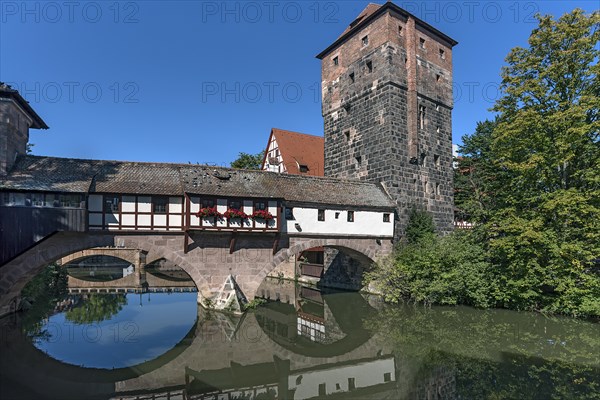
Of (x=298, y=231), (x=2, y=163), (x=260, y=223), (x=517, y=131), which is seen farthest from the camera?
(x=298, y=231)

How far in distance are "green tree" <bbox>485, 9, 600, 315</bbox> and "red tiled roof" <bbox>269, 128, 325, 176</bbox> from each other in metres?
18.8

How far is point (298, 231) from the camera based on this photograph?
2002 centimetres

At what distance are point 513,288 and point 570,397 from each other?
9913mm

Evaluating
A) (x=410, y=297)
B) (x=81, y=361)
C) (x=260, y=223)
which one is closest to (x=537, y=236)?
(x=410, y=297)

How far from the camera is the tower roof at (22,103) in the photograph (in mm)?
15789

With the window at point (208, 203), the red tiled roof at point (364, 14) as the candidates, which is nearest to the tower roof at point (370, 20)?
the red tiled roof at point (364, 14)

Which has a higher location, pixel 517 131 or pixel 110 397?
pixel 517 131

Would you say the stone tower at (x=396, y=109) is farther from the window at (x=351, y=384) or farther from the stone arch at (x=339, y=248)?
the window at (x=351, y=384)

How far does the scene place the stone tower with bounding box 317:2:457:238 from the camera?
24.0 m

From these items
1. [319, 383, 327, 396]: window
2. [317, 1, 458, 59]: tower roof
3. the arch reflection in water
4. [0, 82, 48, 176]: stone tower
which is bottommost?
the arch reflection in water

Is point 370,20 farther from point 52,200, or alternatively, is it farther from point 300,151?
point 52,200

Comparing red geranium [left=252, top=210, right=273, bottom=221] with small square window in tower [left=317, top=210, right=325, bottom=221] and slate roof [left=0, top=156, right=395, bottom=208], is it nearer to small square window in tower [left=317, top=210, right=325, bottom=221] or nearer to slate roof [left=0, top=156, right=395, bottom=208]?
slate roof [left=0, top=156, right=395, bottom=208]

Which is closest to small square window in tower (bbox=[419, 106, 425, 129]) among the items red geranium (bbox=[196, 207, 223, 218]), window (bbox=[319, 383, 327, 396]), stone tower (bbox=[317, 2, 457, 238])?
stone tower (bbox=[317, 2, 457, 238])

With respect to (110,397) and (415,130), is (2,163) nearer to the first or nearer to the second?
(110,397)
